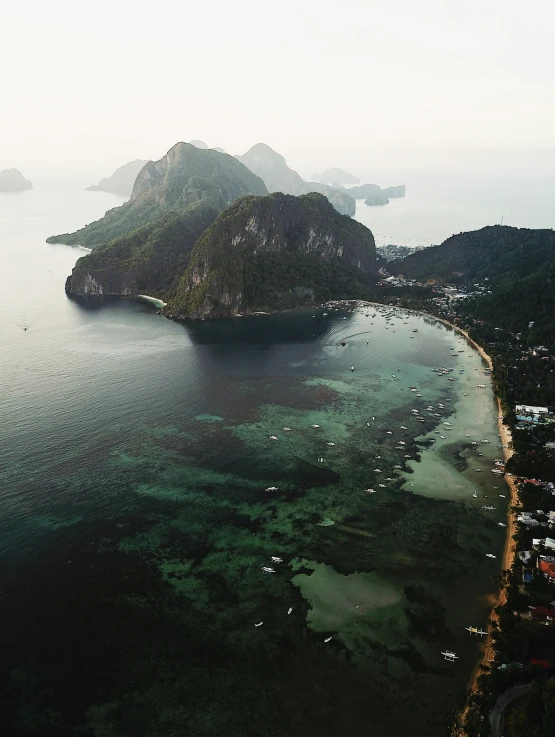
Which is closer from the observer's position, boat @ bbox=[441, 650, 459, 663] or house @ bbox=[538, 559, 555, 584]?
boat @ bbox=[441, 650, 459, 663]

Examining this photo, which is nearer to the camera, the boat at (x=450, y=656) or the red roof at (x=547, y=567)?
the boat at (x=450, y=656)

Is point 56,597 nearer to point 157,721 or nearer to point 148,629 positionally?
point 148,629

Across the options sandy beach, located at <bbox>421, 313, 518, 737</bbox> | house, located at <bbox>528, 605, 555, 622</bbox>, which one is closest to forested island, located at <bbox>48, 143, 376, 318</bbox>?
sandy beach, located at <bbox>421, 313, 518, 737</bbox>

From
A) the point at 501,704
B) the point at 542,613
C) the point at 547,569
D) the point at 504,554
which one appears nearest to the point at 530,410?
the point at 504,554

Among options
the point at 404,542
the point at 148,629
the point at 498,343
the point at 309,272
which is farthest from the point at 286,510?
the point at 309,272

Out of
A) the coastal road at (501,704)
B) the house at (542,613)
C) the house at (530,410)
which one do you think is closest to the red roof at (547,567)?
the house at (542,613)

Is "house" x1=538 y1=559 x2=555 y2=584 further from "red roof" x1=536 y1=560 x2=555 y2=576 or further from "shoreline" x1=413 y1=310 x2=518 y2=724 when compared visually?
"shoreline" x1=413 y1=310 x2=518 y2=724

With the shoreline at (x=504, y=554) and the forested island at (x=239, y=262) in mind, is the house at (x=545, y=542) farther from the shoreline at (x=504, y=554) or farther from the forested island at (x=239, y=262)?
the forested island at (x=239, y=262)
